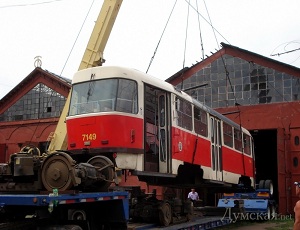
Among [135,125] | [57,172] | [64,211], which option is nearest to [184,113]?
[135,125]

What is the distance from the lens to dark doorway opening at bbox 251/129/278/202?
27625mm

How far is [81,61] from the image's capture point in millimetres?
13812

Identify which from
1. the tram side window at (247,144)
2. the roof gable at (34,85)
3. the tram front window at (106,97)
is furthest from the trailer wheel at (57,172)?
the roof gable at (34,85)

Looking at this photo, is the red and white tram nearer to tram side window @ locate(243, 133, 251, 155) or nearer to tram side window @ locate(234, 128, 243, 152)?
tram side window @ locate(234, 128, 243, 152)

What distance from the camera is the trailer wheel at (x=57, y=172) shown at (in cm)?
719

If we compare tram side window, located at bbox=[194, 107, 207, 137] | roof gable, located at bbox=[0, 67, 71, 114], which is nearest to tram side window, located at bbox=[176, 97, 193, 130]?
tram side window, located at bbox=[194, 107, 207, 137]

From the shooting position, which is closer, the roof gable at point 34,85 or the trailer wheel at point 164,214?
the trailer wheel at point 164,214

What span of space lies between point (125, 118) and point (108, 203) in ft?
6.25

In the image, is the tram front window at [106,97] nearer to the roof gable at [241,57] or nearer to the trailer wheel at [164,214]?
the trailer wheel at [164,214]

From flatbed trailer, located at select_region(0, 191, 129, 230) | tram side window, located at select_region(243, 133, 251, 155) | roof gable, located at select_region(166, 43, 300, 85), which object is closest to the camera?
flatbed trailer, located at select_region(0, 191, 129, 230)

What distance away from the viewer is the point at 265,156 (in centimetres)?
3116

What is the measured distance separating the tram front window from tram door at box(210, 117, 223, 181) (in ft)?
15.9

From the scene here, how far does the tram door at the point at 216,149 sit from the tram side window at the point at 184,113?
2.03 metres

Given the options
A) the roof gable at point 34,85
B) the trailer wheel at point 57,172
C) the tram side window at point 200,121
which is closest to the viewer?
the trailer wheel at point 57,172
